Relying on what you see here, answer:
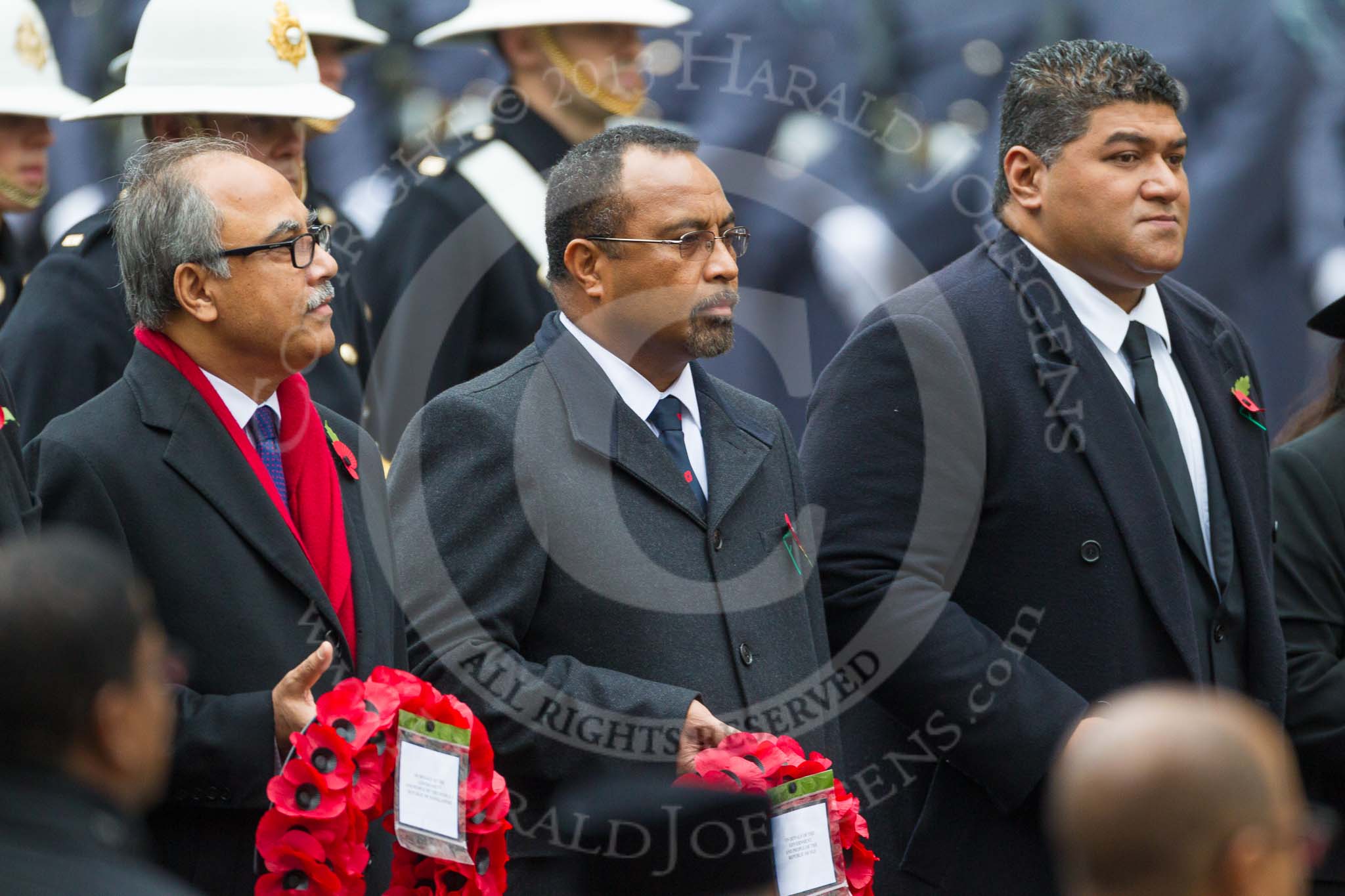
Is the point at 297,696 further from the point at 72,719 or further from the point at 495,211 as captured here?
the point at 495,211

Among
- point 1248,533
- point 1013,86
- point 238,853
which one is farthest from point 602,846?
point 1013,86

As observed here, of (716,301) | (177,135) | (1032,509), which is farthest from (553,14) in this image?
(1032,509)

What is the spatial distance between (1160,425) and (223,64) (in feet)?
8.31

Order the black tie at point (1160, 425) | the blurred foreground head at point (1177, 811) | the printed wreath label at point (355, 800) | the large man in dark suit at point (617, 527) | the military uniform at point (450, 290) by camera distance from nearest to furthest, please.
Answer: the blurred foreground head at point (1177, 811), the printed wreath label at point (355, 800), the large man in dark suit at point (617, 527), the black tie at point (1160, 425), the military uniform at point (450, 290)

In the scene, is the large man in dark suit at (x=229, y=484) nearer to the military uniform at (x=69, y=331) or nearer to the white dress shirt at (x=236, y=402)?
the white dress shirt at (x=236, y=402)

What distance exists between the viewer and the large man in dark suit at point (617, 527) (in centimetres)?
389

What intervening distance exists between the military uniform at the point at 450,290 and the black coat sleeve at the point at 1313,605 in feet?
6.22

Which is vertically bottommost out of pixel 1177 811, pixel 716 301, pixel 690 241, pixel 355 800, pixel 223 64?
pixel 355 800

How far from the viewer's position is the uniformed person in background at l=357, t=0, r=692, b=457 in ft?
17.9

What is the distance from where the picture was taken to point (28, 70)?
19.5 feet

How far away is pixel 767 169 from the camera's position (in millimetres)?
6418

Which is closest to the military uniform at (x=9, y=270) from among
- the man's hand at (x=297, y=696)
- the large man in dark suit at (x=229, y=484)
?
the large man in dark suit at (x=229, y=484)

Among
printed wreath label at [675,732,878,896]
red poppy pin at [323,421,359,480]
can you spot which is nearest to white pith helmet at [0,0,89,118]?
red poppy pin at [323,421,359,480]

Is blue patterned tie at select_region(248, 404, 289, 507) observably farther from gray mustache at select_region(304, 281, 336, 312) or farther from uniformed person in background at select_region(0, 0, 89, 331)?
uniformed person in background at select_region(0, 0, 89, 331)
